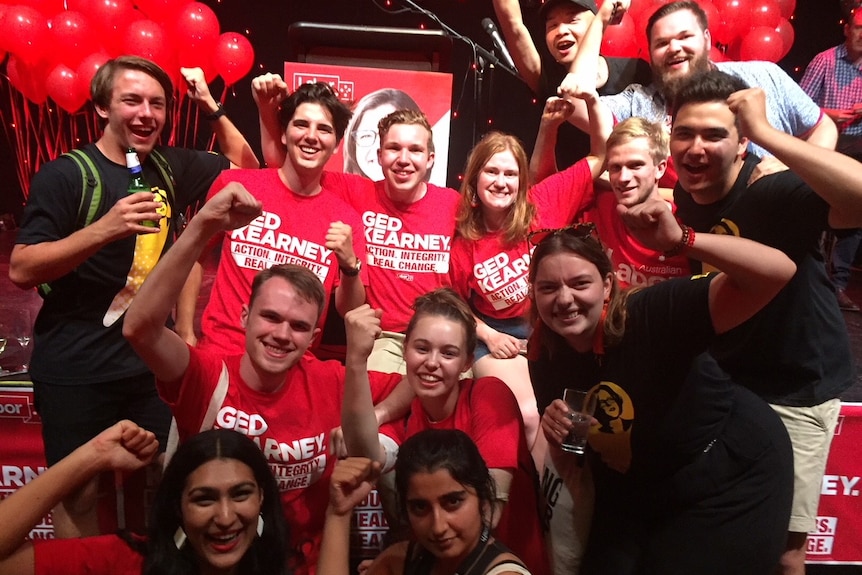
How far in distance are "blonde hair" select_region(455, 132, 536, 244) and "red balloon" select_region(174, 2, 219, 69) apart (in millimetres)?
2252

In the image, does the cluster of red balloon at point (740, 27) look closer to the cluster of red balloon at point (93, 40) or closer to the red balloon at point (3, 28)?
the cluster of red balloon at point (93, 40)

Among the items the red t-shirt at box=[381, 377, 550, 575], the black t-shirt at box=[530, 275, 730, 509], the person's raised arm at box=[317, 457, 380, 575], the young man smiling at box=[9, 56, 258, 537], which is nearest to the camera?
the black t-shirt at box=[530, 275, 730, 509]

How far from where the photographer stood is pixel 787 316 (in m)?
1.92

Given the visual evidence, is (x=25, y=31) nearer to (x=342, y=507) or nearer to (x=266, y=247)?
(x=266, y=247)

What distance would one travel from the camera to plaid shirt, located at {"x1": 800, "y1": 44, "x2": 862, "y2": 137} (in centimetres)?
435

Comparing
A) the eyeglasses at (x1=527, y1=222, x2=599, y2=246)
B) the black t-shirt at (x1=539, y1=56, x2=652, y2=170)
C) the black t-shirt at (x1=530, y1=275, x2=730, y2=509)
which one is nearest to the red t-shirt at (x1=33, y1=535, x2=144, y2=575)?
the black t-shirt at (x1=530, y1=275, x2=730, y2=509)

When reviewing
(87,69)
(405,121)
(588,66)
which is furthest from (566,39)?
(87,69)

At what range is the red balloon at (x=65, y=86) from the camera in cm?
387

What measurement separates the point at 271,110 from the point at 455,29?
3305mm

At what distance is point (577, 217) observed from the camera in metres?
2.88

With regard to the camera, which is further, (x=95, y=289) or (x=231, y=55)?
(x=231, y=55)

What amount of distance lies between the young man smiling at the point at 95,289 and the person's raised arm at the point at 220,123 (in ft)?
0.95

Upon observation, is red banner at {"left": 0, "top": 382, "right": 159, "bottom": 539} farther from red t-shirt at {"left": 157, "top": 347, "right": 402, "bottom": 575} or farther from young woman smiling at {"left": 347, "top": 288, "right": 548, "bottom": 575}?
young woman smiling at {"left": 347, "top": 288, "right": 548, "bottom": 575}

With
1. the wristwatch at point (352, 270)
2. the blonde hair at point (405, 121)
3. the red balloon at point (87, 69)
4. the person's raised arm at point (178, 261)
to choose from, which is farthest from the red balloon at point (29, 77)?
the person's raised arm at point (178, 261)
